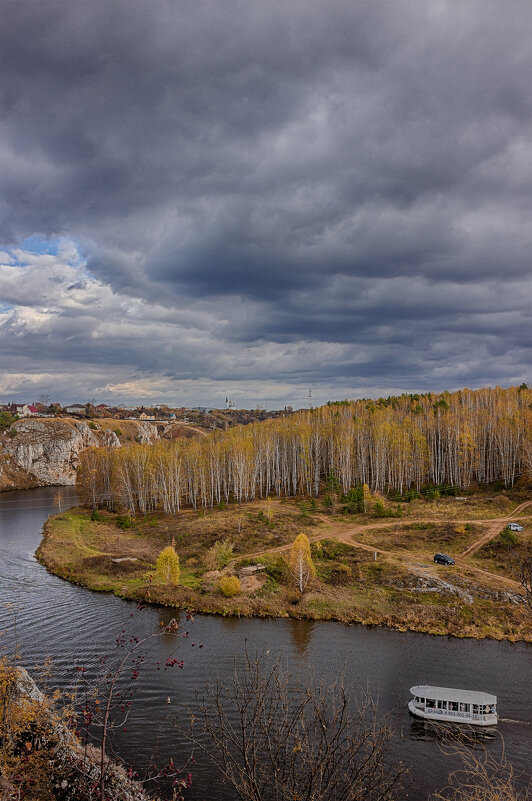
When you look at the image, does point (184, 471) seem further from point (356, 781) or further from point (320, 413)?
point (356, 781)

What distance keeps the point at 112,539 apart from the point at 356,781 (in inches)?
2862

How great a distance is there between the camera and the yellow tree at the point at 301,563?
5188cm

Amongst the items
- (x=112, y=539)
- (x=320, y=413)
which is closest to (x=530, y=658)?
(x=112, y=539)

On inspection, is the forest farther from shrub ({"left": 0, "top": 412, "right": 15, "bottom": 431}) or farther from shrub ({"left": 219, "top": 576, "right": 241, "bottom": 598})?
shrub ({"left": 0, "top": 412, "right": 15, "bottom": 431})

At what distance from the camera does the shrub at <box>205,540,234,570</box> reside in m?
60.4

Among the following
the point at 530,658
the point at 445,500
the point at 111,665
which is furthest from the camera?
the point at 445,500

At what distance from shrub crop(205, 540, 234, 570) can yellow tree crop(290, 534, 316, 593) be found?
11.8 meters

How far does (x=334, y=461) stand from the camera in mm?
114000

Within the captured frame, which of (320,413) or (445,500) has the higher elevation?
(320,413)

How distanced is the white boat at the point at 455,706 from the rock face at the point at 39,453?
520 ft

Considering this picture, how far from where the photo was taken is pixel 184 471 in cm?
11038

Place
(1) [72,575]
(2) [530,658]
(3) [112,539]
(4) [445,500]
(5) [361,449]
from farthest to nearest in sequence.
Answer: (5) [361,449] < (4) [445,500] < (3) [112,539] < (1) [72,575] < (2) [530,658]

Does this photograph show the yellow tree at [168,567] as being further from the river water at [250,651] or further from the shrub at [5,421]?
the shrub at [5,421]

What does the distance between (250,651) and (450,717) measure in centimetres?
1605
